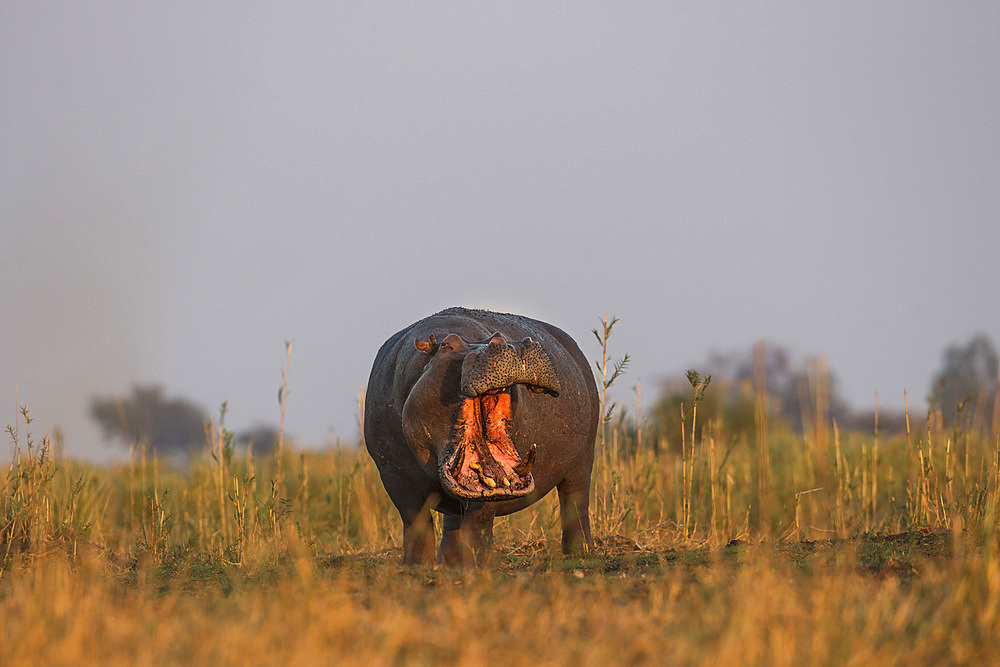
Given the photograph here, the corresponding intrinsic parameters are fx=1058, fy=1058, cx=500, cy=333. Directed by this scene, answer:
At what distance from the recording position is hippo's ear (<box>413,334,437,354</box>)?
5.24 metres

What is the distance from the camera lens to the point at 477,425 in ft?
16.5

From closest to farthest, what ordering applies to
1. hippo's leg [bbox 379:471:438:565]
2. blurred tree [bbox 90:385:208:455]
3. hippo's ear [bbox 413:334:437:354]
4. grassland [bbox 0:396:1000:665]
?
grassland [bbox 0:396:1000:665] → hippo's ear [bbox 413:334:437:354] → hippo's leg [bbox 379:471:438:565] → blurred tree [bbox 90:385:208:455]

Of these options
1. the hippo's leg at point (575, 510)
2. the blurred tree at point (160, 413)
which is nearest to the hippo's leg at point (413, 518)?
the hippo's leg at point (575, 510)

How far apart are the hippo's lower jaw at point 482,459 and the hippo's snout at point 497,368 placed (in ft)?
0.82

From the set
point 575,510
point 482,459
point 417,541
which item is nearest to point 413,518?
point 417,541

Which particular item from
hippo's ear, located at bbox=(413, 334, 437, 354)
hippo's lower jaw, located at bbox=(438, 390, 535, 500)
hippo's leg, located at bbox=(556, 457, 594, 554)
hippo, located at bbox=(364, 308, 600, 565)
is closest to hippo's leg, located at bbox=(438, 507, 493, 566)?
hippo, located at bbox=(364, 308, 600, 565)

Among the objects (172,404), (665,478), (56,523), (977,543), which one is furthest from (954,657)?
(172,404)

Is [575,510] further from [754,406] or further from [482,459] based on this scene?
[754,406]

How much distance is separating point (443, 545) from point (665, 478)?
6.75m

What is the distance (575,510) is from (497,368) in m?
2.32

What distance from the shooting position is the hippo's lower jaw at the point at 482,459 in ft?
16.2

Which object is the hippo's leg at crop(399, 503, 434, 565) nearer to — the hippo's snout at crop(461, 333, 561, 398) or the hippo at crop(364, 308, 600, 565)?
the hippo at crop(364, 308, 600, 565)

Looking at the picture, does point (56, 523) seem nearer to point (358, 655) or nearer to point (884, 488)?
point (358, 655)

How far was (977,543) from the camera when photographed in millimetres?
5621
